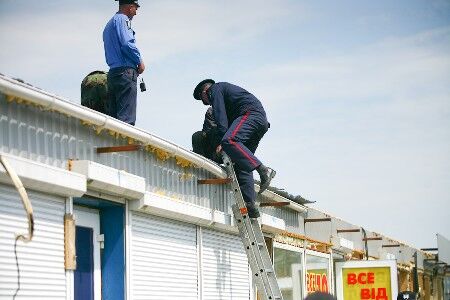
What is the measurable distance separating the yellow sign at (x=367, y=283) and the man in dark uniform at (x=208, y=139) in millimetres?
7829

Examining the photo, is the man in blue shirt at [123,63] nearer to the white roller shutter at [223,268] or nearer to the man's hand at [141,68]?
the man's hand at [141,68]

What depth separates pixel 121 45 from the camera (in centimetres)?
1055

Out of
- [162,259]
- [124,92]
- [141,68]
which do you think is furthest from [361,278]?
[124,92]

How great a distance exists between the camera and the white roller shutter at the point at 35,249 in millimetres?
7672

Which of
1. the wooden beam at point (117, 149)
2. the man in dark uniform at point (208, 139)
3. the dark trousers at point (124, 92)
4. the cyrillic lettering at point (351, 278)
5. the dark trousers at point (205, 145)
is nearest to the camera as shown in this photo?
the wooden beam at point (117, 149)

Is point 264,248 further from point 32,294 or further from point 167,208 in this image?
point 32,294

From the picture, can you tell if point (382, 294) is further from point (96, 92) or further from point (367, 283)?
point (96, 92)

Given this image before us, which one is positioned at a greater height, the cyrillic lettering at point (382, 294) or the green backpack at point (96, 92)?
the green backpack at point (96, 92)

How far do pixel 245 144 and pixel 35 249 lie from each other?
14.1 ft

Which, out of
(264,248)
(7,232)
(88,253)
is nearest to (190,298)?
(264,248)

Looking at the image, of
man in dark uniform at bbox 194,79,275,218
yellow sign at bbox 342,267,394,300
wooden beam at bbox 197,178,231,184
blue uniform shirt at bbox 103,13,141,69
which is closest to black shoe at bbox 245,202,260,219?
man in dark uniform at bbox 194,79,275,218

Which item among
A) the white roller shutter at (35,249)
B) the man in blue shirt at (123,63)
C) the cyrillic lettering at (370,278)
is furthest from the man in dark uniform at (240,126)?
the cyrillic lettering at (370,278)

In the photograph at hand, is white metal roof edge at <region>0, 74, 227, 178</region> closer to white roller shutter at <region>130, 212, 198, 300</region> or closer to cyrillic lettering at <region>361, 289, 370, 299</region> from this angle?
white roller shutter at <region>130, 212, 198, 300</region>

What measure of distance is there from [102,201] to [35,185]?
1.55 m
